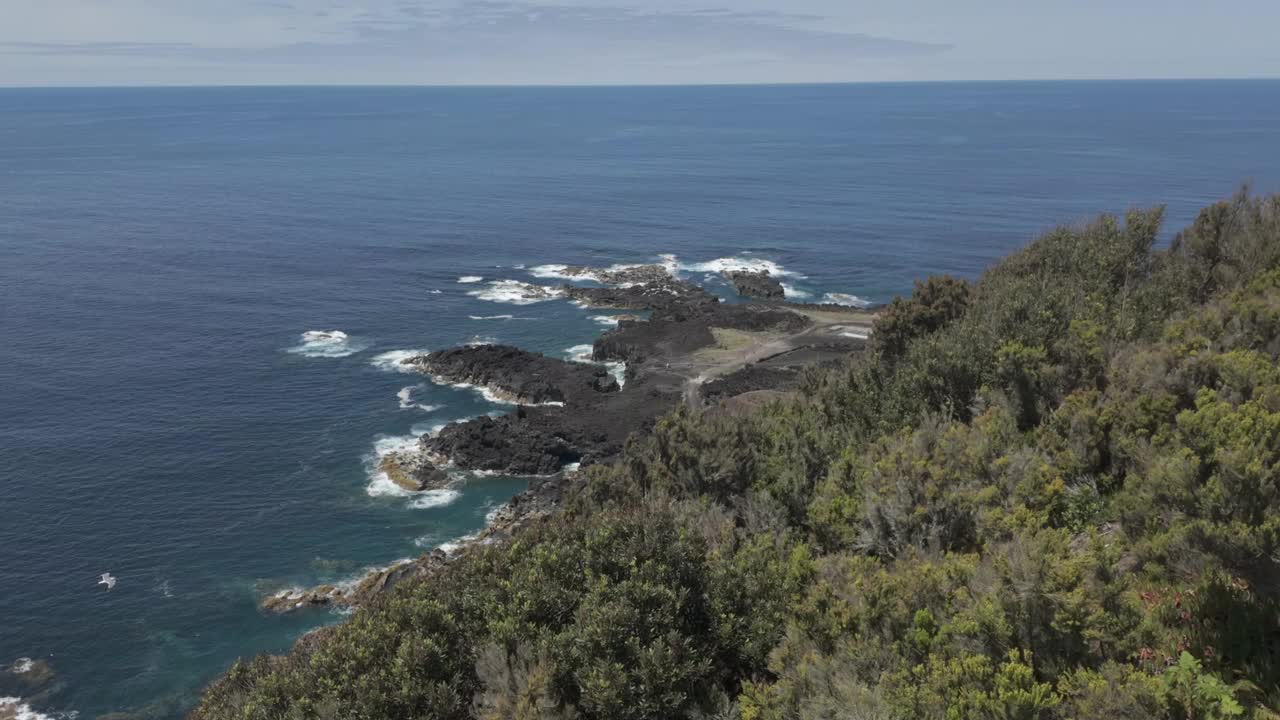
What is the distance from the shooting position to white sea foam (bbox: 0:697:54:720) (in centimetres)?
3644

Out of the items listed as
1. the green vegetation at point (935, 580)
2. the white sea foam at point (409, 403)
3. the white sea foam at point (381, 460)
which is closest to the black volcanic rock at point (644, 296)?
the white sea foam at point (409, 403)

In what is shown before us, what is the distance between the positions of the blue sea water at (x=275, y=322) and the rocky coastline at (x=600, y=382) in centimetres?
226

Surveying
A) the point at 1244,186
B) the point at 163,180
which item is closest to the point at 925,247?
the point at 1244,186

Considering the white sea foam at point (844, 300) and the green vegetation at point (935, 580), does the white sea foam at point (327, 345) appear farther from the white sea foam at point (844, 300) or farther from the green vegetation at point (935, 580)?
the green vegetation at point (935, 580)

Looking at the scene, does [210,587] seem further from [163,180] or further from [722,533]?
[163,180]

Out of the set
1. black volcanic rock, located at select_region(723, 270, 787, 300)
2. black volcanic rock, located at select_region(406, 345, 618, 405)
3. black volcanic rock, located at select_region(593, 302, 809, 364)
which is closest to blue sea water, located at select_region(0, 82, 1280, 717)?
black volcanic rock, located at select_region(406, 345, 618, 405)

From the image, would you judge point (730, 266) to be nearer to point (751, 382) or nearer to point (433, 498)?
point (751, 382)

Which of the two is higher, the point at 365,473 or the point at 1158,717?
the point at 1158,717

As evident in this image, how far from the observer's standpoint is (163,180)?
175 m

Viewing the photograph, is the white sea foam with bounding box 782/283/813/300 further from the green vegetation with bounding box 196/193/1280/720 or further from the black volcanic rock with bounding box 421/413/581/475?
the green vegetation with bounding box 196/193/1280/720

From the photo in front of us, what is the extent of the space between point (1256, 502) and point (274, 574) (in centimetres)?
4588

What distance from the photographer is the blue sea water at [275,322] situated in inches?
1780

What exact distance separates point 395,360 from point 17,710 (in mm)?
43603

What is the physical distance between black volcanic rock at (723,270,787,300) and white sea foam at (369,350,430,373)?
37.6 m
